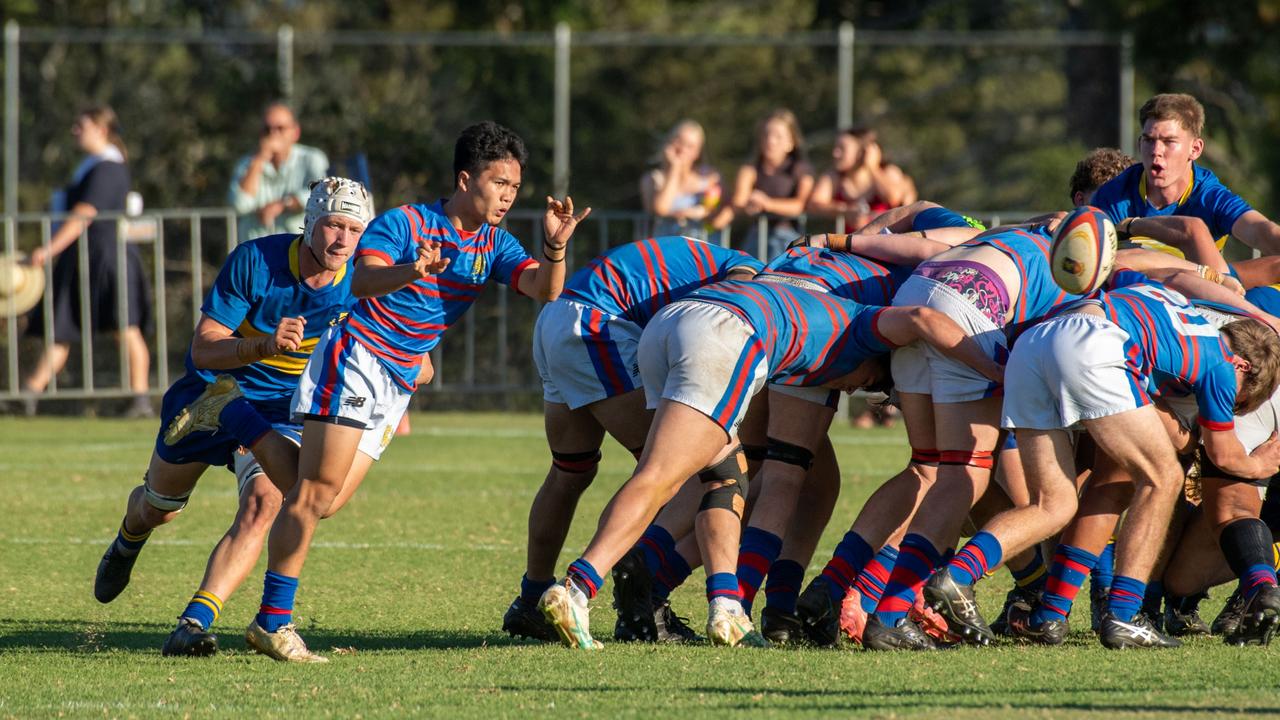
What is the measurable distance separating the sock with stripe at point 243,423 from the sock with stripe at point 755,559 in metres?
1.80

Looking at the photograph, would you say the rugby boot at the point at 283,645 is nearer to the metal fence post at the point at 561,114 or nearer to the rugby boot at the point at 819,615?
the rugby boot at the point at 819,615

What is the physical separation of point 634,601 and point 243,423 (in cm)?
157

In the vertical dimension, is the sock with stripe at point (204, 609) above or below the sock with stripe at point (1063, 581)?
below

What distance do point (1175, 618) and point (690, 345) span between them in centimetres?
222

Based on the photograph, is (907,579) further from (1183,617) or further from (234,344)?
(234,344)

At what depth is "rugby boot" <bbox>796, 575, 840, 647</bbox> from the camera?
597 cm

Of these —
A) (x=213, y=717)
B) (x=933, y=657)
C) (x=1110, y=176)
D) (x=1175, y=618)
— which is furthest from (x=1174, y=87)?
(x=213, y=717)

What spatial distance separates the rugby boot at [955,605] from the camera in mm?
5754

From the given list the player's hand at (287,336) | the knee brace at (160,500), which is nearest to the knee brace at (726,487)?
the player's hand at (287,336)

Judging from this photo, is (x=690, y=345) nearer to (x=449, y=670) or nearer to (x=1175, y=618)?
(x=449, y=670)

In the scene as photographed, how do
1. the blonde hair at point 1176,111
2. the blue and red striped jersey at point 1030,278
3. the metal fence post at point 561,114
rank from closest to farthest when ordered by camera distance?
1. the blue and red striped jersey at point 1030,278
2. the blonde hair at point 1176,111
3. the metal fence post at point 561,114

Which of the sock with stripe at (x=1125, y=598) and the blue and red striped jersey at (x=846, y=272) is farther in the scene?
the blue and red striped jersey at (x=846, y=272)

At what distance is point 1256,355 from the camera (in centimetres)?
601

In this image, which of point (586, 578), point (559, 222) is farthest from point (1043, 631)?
point (559, 222)
